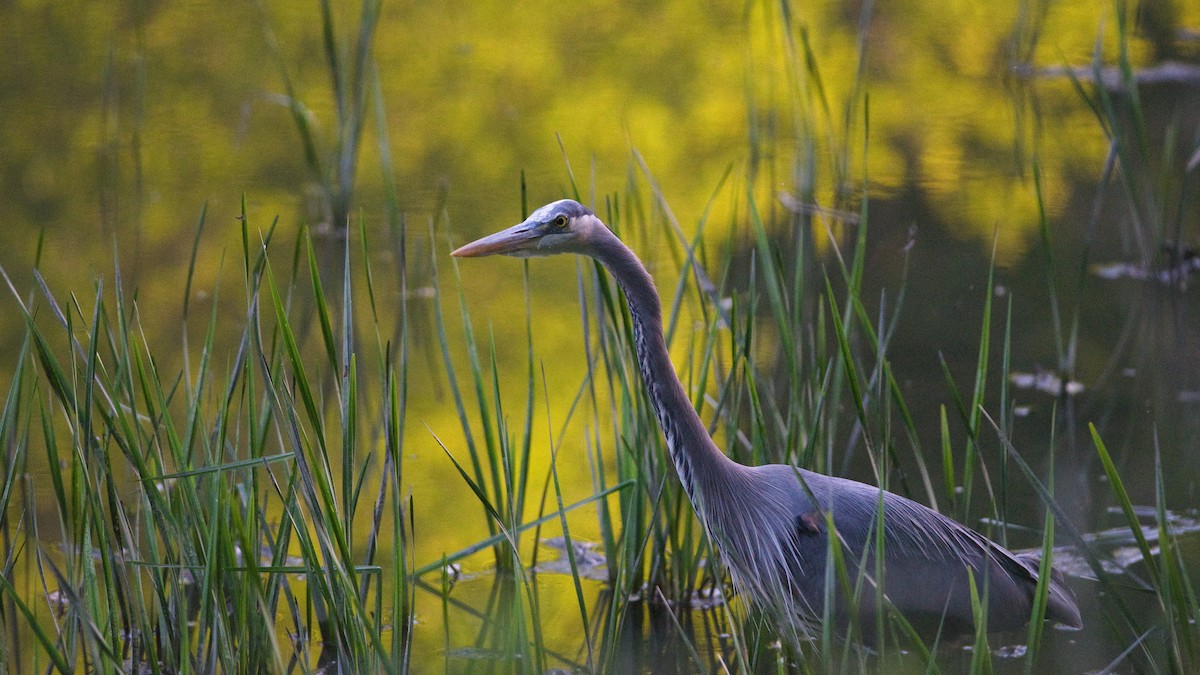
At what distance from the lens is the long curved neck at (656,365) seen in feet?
8.14

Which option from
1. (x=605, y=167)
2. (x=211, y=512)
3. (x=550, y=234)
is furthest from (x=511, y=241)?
(x=605, y=167)

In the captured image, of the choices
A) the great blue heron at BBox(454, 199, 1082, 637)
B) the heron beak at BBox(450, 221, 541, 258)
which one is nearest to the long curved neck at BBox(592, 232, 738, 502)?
the great blue heron at BBox(454, 199, 1082, 637)

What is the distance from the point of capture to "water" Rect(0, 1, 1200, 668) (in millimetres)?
3877

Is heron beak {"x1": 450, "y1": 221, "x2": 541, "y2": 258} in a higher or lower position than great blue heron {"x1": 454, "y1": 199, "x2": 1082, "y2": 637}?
higher

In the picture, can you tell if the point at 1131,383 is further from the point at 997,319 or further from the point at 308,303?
the point at 308,303

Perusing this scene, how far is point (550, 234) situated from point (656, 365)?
336mm

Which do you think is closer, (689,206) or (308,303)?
(308,303)

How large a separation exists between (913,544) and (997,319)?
2028 mm

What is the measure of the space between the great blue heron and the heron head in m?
0.08

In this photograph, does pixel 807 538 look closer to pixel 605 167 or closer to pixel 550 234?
pixel 550 234

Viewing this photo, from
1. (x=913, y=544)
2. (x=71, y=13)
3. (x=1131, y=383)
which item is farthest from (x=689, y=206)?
(x=71, y=13)

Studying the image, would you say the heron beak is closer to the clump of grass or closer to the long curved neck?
the long curved neck

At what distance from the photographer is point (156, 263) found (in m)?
5.07

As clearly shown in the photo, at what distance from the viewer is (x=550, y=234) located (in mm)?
2426
